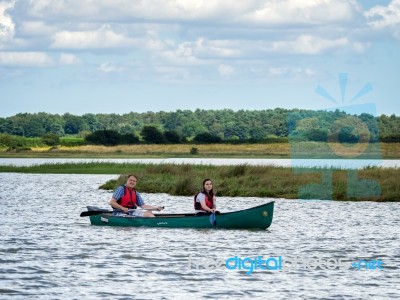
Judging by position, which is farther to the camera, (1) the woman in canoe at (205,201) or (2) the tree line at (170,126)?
(2) the tree line at (170,126)

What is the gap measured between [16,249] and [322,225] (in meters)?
10.4

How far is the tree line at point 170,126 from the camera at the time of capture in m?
116

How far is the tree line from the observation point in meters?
116

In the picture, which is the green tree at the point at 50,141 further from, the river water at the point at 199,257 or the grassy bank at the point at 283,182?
the river water at the point at 199,257

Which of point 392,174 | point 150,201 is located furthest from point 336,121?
point 150,201

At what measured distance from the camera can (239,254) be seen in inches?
855

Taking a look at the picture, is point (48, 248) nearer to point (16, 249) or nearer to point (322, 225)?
point (16, 249)

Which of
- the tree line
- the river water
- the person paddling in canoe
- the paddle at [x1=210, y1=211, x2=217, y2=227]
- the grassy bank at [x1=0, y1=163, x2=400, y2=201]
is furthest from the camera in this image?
the tree line

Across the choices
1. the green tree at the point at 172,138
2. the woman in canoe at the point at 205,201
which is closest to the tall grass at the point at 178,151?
the green tree at the point at 172,138

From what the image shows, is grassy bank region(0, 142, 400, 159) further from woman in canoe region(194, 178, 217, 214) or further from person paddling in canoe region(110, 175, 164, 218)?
woman in canoe region(194, 178, 217, 214)

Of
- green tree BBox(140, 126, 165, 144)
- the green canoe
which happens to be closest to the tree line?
green tree BBox(140, 126, 165, 144)

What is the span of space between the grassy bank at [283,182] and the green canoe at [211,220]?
12267mm

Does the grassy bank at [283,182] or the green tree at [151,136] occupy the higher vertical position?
the green tree at [151,136]

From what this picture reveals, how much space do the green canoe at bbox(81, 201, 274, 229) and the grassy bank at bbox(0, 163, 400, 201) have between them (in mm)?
12267
